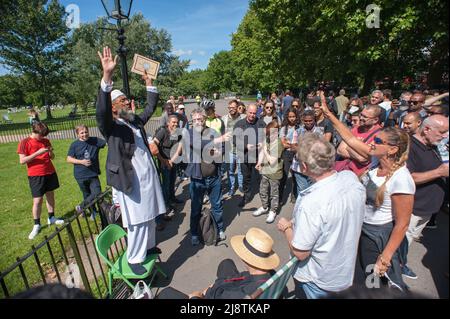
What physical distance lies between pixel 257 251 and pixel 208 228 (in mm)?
2002

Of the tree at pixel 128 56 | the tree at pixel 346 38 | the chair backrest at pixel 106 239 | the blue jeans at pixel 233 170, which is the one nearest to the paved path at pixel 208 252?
the blue jeans at pixel 233 170

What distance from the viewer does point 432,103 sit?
979 millimetres

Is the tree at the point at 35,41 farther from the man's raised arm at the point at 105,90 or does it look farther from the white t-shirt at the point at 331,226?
the white t-shirt at the point at 331,226

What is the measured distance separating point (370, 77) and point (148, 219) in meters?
18.1

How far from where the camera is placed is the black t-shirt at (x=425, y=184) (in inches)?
96.9

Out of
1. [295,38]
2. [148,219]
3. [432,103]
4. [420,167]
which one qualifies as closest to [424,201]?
[420,167]

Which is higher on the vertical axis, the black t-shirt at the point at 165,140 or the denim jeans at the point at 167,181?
the black t-shirt at the point at 165,140

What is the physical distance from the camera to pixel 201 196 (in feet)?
12.8

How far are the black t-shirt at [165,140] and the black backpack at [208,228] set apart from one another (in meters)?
1.60

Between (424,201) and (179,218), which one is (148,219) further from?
(424,201)

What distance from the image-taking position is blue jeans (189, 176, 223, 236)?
12.7 feet

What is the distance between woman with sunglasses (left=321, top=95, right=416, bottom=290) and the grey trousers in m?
2.35

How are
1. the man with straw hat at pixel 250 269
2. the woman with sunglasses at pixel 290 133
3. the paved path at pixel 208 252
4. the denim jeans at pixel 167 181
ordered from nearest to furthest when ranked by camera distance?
the man with straw hat at pixel 250 269 → the paved path at pixel 208 252 → the woman with sunglasses at pixel 290 133 → the denim jeans at pixel 167 181

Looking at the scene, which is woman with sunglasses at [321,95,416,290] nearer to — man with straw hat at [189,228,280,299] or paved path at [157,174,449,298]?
paved path at [157,174,449,298]
